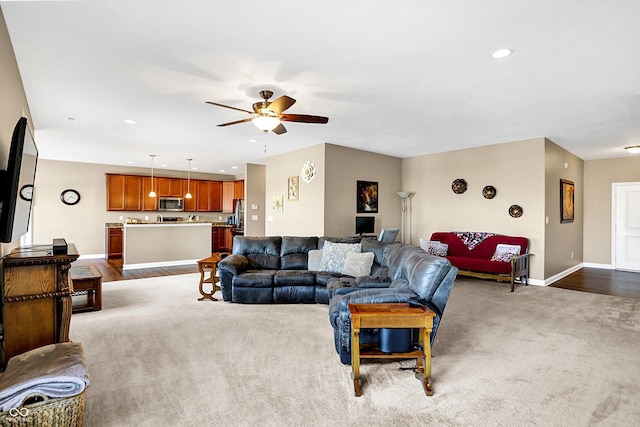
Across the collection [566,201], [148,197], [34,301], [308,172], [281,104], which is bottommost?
[34,301]

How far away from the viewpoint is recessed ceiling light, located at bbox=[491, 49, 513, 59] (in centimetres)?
279

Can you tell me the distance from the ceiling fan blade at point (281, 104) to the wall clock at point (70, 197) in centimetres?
860

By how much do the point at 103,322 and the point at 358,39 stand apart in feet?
13.0

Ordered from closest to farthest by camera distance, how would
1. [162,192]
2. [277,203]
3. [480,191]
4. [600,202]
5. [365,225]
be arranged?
1. [480,191]
2. [365,225]
3. [277,203]
4. [600,202]
5. [162,192]

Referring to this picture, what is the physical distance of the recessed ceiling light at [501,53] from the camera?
2.79 metres

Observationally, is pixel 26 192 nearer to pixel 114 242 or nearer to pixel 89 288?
A: pixel 89 288

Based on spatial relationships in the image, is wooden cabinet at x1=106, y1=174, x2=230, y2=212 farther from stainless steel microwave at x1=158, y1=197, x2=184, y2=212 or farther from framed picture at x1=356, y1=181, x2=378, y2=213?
framed picture at x1=356, y1=181, x2=378, y2=213

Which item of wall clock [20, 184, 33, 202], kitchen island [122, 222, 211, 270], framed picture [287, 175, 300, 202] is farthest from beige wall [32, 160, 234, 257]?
wall clock [20, 184, 33, 202]

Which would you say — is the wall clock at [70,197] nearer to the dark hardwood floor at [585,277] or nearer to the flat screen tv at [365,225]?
the dark hardwood floor at [585,277]

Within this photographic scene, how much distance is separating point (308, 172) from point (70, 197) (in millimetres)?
7010

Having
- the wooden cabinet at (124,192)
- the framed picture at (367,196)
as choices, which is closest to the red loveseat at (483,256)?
the framed picture at (367,196)

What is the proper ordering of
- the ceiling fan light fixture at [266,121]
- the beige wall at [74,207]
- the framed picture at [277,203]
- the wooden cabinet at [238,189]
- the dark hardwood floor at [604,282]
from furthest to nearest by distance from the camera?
1. the wooden cabinet at [238,189]
2. the beige wall at [74,207]
3. the framed picture at [277,203]
4. the dark hardwood floor at [604,282]
5. the ceiling fan light fixture at [266,121]

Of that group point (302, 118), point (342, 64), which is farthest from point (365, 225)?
point (342, 64)

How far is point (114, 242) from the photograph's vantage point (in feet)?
29.9
